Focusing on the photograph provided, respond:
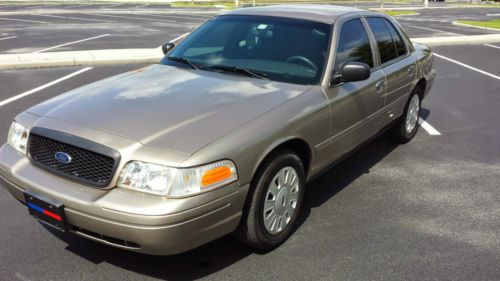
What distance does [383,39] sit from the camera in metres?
4.93

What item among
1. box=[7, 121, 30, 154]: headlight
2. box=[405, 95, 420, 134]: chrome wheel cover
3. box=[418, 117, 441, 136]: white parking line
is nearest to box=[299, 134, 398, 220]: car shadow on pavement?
box=[405, 95, 420, 134]: chrome wheel cover

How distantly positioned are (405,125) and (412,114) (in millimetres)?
272

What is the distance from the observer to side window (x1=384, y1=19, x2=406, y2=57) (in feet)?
17.2

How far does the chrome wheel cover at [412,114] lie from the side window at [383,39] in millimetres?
853

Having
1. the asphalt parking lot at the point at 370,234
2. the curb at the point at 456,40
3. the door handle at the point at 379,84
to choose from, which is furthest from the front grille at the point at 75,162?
the curb at the point at 456,40

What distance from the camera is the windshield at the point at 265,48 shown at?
152 inches

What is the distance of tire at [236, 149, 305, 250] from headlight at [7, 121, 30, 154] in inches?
63.2

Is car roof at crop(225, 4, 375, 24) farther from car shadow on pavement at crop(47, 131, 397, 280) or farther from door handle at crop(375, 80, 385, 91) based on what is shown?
car shadow on pavement at crop(47, 131, 397, 280)

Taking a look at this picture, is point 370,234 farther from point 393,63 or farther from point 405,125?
point 405,125

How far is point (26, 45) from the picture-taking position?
43.6 ft

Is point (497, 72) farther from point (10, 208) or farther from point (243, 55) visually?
point (10, 208)

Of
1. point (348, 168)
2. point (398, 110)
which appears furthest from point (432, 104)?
point (348, 168)

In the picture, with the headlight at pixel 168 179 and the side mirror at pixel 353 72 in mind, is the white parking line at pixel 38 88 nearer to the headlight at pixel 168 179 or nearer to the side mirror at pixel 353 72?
the headlight at pixel 168 179

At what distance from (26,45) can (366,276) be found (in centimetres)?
1301
